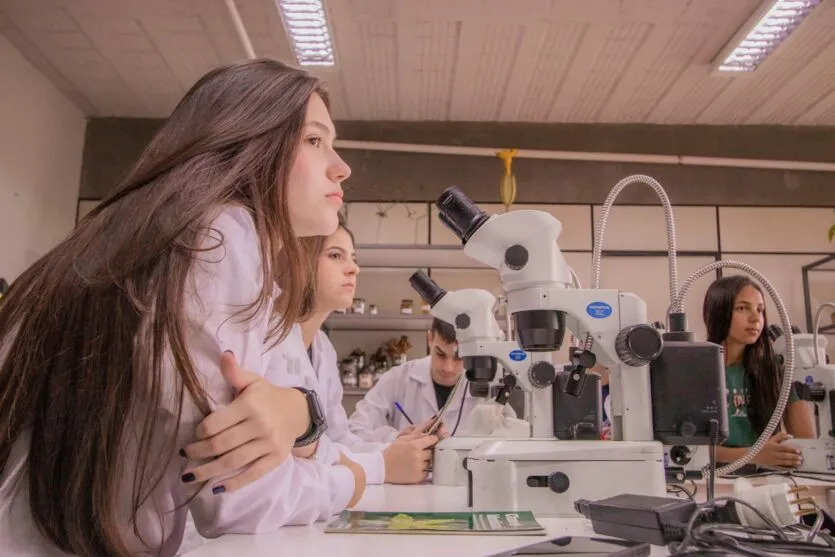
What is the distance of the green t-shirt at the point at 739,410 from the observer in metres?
2.42

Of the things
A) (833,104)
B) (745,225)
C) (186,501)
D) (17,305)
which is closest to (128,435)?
(186,501)

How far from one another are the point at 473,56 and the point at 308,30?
38.8 inches

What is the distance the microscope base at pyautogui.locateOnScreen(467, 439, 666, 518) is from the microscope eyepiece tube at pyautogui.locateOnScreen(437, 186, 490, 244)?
1.25 feet

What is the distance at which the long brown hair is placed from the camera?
0.69 meters

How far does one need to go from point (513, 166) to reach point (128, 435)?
4.14 metres

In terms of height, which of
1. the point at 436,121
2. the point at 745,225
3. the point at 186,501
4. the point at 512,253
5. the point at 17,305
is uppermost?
the point at 436,121

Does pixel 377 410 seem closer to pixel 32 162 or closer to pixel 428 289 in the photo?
pixel 428 289

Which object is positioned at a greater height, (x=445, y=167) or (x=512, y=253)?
(x=445, y=167)

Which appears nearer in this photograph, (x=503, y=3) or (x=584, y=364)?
(x=584, y=364)

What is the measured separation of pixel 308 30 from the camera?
342 centimetres

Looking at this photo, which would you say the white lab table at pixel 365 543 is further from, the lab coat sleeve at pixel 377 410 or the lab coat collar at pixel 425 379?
the lab coat collar at pixel 425 379

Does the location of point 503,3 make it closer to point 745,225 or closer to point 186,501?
point 745,225

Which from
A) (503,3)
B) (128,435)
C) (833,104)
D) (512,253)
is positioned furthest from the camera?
(833,104)

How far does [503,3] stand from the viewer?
328 centimetres
